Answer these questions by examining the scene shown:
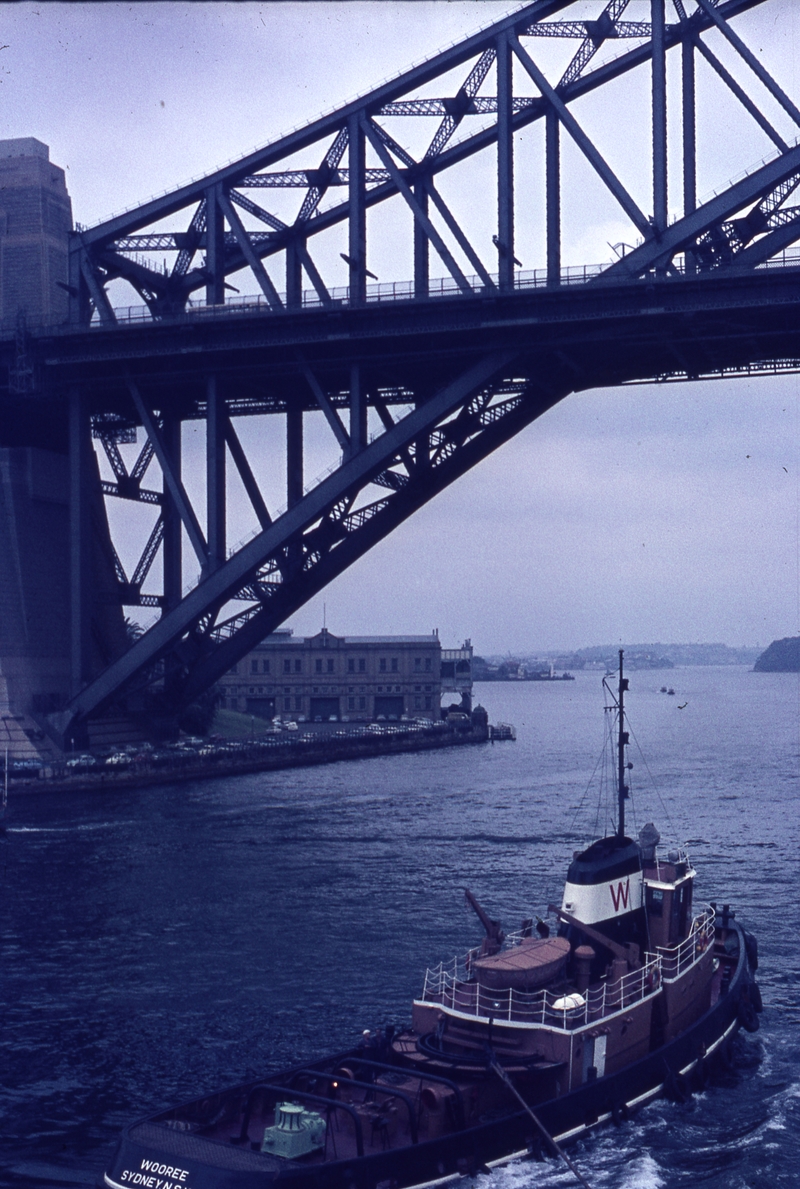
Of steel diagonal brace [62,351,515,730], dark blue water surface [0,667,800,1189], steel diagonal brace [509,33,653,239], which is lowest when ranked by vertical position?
dark blue water surface [0,667,800,1189]

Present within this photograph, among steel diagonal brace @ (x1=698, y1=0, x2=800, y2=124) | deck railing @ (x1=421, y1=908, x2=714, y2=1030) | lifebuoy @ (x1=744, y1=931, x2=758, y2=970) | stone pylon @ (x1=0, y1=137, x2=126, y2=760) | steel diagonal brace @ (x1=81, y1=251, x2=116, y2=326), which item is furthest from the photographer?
stone pylon @ (x1=0, y1=137, x2=126, y2=760)

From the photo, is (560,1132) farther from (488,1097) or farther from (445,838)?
(445,838)

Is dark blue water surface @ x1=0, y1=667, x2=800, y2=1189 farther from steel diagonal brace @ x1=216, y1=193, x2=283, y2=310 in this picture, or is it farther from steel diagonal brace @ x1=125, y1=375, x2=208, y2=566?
steel diagonal brace @ x1=216, y1=193, x2=283, y2=310

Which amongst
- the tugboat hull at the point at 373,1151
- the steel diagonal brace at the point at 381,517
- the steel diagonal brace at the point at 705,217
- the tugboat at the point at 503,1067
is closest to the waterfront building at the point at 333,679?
the steel diagonal brace at the point at 381,517

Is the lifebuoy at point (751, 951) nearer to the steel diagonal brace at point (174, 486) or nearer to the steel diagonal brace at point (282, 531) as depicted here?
the steel diagonal brace at point (282, 531)

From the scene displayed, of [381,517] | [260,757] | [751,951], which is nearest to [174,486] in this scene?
[381,517]

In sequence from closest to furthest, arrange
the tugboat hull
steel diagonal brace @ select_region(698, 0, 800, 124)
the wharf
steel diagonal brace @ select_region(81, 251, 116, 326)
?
1. the tugboat hull
2. steel diagonal brace @ select_region(698, 0, 800, 124)
3. steel diagonal brace @ select_region(81, 251, 116, 326)
4. the wharf

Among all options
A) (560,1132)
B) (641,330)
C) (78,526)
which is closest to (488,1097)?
(560,1132)

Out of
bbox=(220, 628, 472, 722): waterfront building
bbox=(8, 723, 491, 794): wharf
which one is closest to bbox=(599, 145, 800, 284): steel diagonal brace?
bbox=(8, 723, 491, 794): wharf
